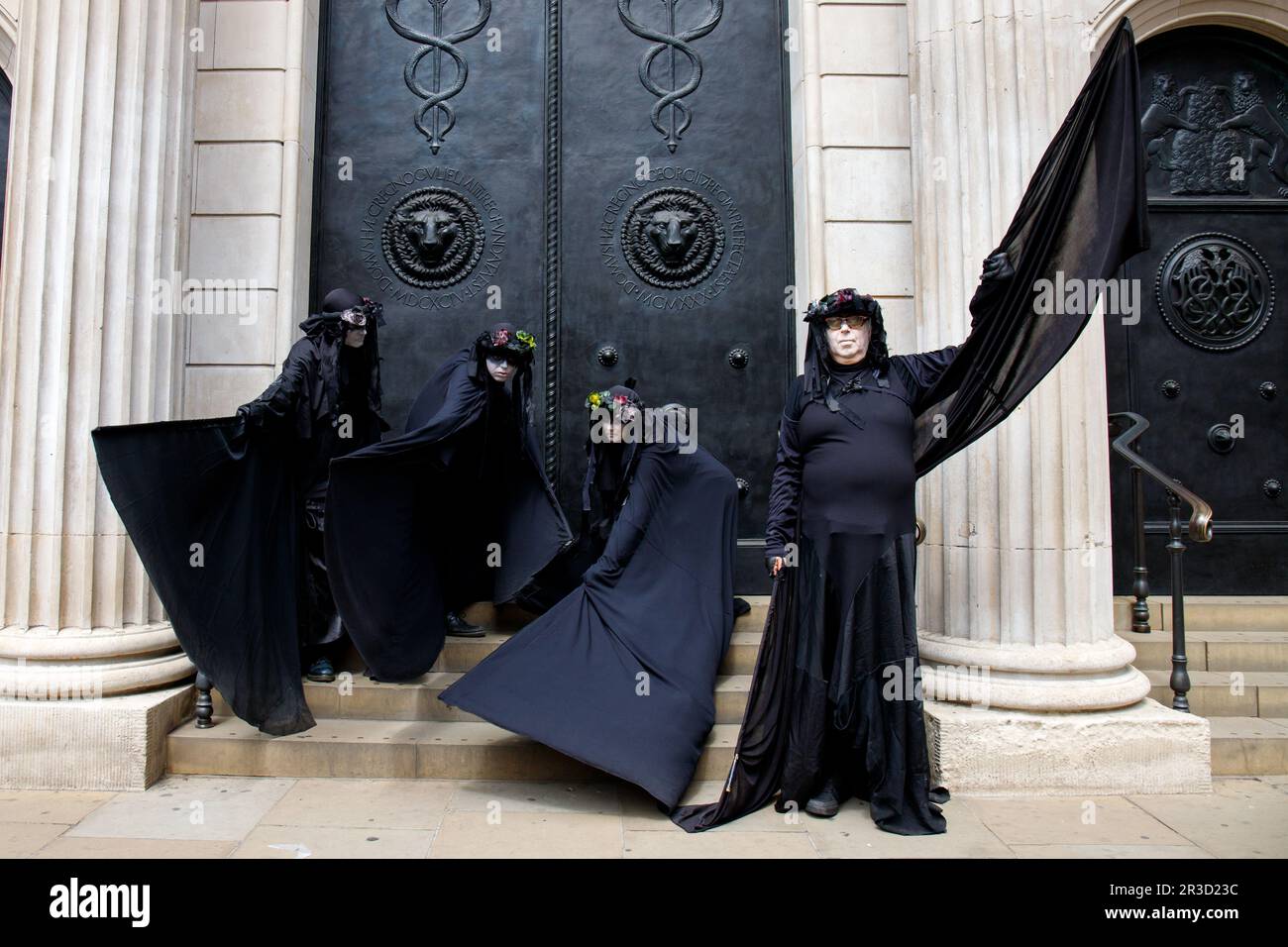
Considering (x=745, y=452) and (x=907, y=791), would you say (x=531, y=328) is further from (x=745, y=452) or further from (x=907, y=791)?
(x=907, y=791)

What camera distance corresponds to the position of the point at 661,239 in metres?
5.77

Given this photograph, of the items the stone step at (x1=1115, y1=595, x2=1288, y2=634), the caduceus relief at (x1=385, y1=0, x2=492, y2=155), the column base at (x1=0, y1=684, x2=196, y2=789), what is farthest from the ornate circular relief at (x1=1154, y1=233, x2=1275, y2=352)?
the column base at (x1=0, y1=684, x2=196, y2=789)

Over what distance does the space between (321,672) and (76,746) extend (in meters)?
1.15

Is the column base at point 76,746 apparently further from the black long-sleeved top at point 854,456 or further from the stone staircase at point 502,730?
the black long-sleeved top at point 854,456

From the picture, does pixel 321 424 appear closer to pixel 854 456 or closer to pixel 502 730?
pixel 502 730

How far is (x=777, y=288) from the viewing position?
581cm

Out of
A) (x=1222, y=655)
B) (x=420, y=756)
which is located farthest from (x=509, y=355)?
(x=1222, y=655)

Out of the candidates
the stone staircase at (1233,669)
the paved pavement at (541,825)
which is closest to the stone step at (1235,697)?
the stone staircase at (1233,669)

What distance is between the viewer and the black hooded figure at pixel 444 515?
4336mm

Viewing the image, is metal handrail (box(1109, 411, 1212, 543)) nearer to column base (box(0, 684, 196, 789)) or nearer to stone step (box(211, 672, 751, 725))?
stone step (box(211, 672, 751, 725))

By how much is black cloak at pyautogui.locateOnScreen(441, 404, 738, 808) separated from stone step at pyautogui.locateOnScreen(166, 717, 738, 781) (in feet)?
1.20

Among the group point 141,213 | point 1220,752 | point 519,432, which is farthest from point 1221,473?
point 141,213

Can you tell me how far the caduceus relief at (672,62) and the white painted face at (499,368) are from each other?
86.5 inches

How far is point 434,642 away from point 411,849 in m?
1.42
